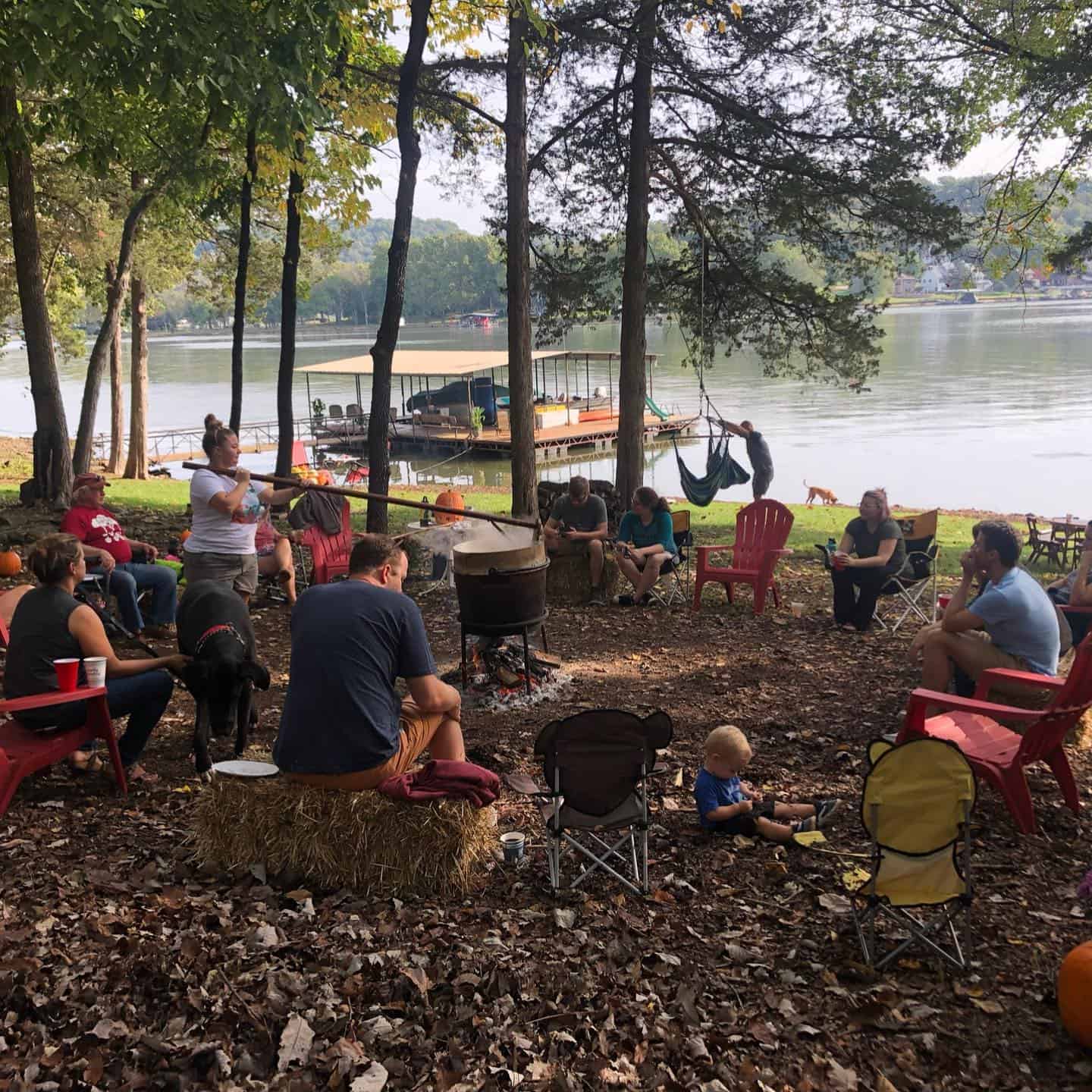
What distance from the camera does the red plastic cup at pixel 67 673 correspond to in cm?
418

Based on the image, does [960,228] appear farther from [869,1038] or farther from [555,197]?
[869,1038]

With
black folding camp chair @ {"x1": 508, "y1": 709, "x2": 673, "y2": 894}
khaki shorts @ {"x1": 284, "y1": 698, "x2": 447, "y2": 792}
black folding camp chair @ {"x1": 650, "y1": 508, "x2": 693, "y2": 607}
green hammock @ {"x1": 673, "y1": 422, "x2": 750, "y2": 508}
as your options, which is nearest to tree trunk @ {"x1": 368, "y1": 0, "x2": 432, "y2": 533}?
black folding camp chair @ {"x1": 650, "y1": 508, "x2": 693, "y2": 607}

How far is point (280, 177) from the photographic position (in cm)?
1345

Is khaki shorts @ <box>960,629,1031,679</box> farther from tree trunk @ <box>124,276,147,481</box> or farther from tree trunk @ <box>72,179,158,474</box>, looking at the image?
tree trunk @ <box>124,276,147,481</box>

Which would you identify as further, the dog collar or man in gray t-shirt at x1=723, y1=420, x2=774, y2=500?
man in gray t-shirt at x1=723, y1=420, x2=774, y2=500

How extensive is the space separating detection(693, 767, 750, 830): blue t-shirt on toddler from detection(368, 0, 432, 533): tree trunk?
6602mm

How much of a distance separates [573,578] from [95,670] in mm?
5035

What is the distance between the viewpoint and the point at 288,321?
1407 centimetres

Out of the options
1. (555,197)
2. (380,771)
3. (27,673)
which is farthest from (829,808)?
(555,197)

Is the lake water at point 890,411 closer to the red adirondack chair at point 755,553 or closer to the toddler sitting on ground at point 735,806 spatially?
the red adirondack chair at point 755,553

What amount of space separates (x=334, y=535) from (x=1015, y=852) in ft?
21.0

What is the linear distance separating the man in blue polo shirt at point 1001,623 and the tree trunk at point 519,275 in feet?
19.8

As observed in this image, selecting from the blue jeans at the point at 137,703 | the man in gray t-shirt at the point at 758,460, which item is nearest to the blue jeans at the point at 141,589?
the blue jeans at the point at 137,703

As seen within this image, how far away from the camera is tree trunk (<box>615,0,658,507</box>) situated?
11.0 meters
